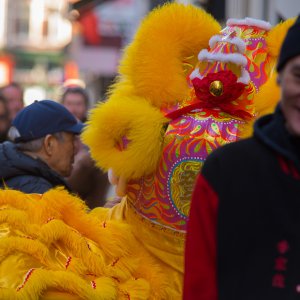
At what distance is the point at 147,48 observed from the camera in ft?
14.2

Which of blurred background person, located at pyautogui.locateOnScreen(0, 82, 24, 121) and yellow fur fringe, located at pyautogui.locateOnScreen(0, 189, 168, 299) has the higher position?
yellow fur fringe, located at pyautogui.locateOnScreen(0, 189, 168, 299)

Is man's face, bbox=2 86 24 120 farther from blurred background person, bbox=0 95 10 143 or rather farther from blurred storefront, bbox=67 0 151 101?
blurred storefront, bbox=67 0 151 101

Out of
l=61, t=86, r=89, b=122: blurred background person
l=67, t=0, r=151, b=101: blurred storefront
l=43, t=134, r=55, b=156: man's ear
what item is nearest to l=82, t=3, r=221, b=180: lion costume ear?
l=43, t=134, r=55, b=156: man's ear

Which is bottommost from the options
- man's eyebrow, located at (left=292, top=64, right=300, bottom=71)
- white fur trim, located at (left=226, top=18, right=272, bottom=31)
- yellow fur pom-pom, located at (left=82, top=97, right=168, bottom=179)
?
yellow fur pom-pom, located at (left=82, top=97, right=168, bottom=179)

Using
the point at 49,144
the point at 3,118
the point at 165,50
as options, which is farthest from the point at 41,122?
the point at 3,118

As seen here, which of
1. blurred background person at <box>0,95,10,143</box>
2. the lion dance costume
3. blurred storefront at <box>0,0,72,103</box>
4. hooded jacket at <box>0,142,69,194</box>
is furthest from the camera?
blurred storefront at <box>0,0,72,103</box>

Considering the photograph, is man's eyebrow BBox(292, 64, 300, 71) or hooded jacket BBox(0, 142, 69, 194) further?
hooded jacket BBox(0, 142, 69, 194)

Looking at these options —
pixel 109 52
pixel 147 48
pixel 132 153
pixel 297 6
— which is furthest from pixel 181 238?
pixel 109 52

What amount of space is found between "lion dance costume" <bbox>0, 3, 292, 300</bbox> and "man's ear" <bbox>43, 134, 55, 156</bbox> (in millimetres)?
562

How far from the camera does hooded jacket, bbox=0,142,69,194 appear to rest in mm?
4641

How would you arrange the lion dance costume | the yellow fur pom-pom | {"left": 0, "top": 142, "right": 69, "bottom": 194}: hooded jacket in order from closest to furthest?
the lion dance costume, the yellow fur pom-pom, {"left": 0, "top": 142, "right": 69, "bottom": 194}: hooded jacket

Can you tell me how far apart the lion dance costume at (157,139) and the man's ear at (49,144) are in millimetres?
562

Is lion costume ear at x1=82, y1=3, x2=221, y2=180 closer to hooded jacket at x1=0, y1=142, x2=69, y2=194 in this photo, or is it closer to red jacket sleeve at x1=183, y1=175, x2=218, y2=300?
hooded jacket at x1=0, y1=142, x2=69, y2=194

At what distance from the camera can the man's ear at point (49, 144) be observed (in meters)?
4.95
